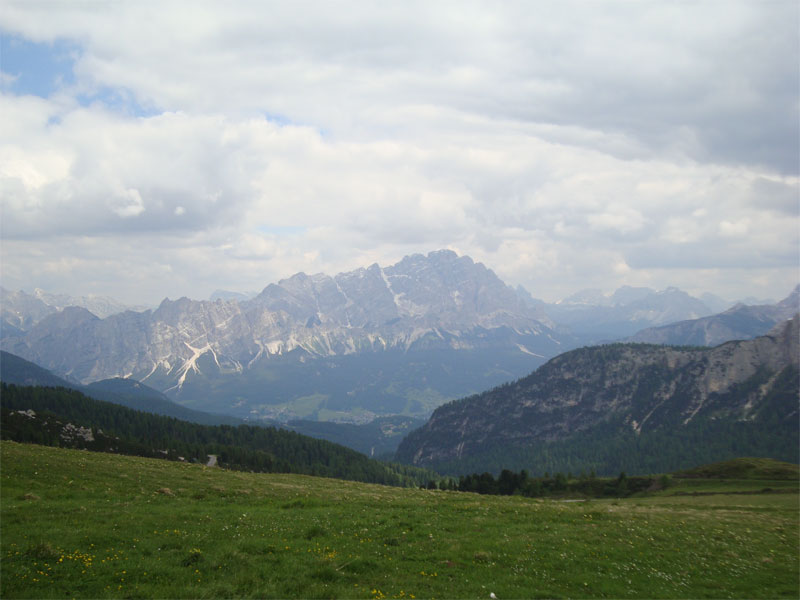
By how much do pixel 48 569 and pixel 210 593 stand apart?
7542 millimetres

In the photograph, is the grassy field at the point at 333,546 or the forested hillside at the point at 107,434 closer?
the grassy field at the point at 333,546

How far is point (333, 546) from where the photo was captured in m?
27.2

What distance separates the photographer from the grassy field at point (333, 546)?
2136cm

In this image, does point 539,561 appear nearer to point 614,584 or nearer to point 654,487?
point 614,584

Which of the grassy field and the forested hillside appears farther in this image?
the forested hillside

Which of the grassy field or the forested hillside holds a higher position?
the grassy field

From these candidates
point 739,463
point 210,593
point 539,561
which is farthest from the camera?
point 739,463

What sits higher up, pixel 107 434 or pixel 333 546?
pixel 333 546

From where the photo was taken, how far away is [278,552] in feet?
83.8

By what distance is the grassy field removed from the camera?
21.4 metres

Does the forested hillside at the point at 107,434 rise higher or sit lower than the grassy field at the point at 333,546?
lower

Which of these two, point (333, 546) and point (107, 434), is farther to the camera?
point (107, 434)

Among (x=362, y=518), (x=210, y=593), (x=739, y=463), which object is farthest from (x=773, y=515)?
(x=739, y=463)

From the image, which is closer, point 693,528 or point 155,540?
point 155,540
